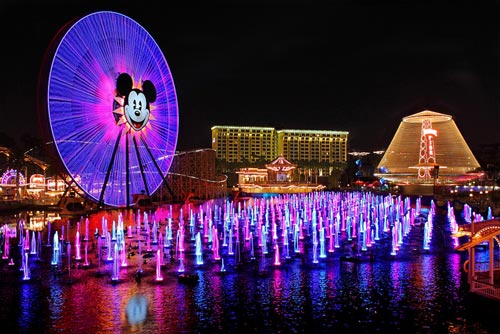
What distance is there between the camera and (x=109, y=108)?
4219 cm

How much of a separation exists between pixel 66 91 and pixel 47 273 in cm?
1833

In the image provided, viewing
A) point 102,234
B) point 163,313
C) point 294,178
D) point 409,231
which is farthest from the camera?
point 294,178

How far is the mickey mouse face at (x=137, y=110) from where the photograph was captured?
4403 cm

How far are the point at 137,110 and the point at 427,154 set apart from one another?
5796 centimetres

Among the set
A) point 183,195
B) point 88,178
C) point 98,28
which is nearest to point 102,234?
point 88,178

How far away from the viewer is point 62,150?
3606 cm

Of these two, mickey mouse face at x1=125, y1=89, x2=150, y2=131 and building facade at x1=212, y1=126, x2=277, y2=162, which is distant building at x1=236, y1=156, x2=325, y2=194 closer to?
mickey mouse face at x1=125, y1=89, x2=150, y2=131

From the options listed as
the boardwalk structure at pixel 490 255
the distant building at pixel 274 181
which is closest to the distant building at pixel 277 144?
the distant building at pixel 274 181

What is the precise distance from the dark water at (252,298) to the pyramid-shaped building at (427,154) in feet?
204

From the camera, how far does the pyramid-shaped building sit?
84.2 meters

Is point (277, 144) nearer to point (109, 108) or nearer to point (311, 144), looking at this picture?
point (311, 144)

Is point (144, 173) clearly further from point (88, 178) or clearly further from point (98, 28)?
point (98, 28)

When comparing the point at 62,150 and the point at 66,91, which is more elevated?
the point at 66,91

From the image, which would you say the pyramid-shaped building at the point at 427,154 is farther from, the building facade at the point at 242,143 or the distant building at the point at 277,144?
the building facade at the point at 242,143
